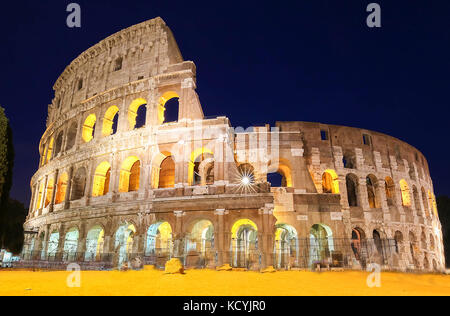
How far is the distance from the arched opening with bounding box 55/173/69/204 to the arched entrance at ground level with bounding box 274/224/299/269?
17.2 meters

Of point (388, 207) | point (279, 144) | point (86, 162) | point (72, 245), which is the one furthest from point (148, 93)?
point (388, 207)

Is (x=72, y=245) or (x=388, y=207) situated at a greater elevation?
(x=388, y=207)

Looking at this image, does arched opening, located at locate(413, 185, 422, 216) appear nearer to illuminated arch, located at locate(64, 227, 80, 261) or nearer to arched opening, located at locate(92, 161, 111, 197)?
arched opening, located at locate(92, 161, 111, 197)

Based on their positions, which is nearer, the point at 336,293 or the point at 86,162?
the point at 336,293

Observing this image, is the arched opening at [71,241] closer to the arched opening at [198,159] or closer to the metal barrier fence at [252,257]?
the metal barrier fence at [252,257]

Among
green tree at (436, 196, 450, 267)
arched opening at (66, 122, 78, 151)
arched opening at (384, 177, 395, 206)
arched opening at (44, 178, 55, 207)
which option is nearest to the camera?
arched opening at (66, 122, 78, 151)

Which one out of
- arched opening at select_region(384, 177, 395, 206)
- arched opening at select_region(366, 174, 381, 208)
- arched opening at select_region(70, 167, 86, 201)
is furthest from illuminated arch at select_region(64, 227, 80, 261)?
arched opening at select_region(384, 177, 395, 206)

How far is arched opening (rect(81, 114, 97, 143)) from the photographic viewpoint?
2388cm

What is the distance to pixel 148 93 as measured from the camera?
21641mm

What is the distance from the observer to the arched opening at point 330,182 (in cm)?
2403
